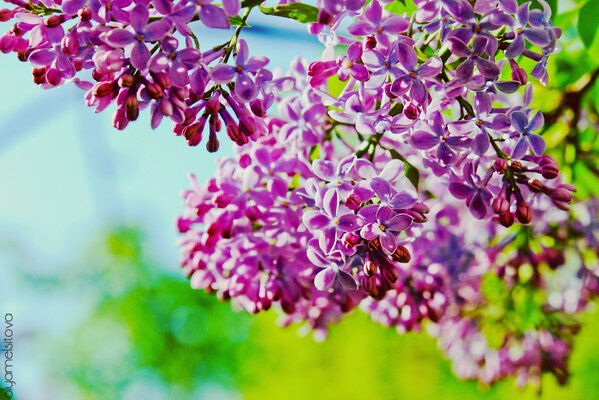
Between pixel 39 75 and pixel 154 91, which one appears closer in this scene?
pixel 154 91

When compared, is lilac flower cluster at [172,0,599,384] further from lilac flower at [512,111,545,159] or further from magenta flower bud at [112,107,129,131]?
magenta flower bud at [112,107,129,131]

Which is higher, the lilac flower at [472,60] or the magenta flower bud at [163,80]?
the lilac flower at [472,60]

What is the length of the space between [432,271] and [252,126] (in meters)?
0.85

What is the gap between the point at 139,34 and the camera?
1.19 meters

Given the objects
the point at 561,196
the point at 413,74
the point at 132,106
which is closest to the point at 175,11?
the point at 132,106

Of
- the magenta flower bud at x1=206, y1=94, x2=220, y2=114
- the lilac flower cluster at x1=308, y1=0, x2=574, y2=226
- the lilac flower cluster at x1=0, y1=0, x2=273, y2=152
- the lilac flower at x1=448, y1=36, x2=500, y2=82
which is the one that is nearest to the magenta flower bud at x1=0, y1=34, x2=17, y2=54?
the lilac flower cluster at x1=0, y1=0, x2=273, y2=152

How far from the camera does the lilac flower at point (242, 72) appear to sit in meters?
1.29

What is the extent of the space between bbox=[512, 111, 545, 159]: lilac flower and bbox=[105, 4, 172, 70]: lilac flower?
2.20 ft

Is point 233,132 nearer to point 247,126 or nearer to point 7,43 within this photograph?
point 247,126

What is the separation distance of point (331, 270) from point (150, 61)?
1.71 ft

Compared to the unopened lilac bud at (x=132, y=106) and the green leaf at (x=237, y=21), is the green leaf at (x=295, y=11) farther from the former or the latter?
the unopened lilac bud at (x=132, y=106)

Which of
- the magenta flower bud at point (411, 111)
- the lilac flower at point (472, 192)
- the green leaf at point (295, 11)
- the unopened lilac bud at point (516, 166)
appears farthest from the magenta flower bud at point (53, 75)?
the unopened lilac bud at point (516, 166)

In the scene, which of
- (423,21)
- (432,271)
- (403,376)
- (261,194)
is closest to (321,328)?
(432,271)

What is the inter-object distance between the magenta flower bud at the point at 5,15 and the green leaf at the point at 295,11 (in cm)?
46
